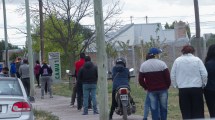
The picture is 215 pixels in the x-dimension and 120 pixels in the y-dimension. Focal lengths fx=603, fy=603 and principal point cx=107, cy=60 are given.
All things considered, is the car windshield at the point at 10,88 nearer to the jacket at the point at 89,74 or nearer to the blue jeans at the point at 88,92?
A: the jacket at the point at 89,74

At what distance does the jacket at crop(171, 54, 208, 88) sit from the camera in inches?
466

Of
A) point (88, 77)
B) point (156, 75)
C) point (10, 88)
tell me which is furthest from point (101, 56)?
point (88, 77)

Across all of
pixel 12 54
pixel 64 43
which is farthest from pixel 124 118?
pixel 12 54

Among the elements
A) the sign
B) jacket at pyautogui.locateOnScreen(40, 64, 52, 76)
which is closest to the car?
jacket at pyautogui.locateOnScreen(40, 64, 52, 76)

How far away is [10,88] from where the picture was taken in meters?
12.9

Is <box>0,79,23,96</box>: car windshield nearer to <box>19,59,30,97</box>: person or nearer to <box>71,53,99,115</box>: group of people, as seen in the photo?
<box>71,53,99,115</box>: group of people

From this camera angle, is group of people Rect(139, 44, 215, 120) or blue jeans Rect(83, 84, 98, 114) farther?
blue jeans Rect(83, 84, 98, 114)

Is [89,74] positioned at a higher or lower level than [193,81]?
higher

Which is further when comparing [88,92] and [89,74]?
[88,92]

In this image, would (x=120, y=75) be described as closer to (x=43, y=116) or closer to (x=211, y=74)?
(x=211, y=74)

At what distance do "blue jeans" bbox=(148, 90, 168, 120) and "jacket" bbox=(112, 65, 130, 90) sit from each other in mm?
1780

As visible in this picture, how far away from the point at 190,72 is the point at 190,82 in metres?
0.20

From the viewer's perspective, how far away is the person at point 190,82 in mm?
11859

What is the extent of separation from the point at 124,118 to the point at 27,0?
12.4m
